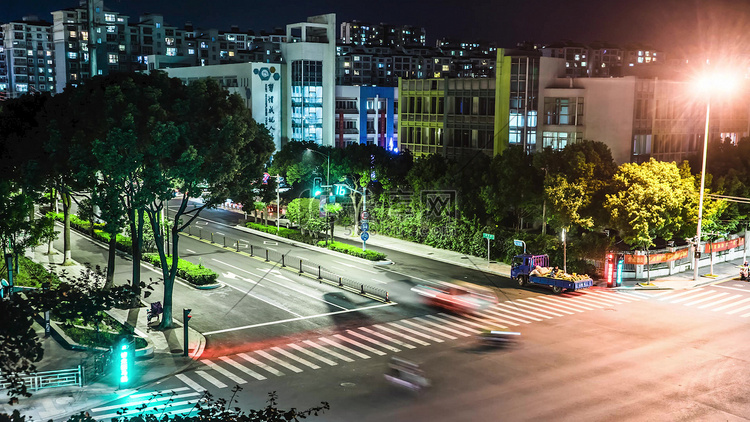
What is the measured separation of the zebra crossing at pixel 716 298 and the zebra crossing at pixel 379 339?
8.33 ft

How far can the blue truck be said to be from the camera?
40.8 metres

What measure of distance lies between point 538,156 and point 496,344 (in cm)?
2083

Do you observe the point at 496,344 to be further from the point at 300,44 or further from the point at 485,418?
the point at 300,44

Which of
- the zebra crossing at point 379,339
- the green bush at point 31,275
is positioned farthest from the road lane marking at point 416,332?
the green bush at point 31,275

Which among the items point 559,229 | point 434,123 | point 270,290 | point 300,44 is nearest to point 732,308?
point 559,229

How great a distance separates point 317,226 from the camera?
2256 inches

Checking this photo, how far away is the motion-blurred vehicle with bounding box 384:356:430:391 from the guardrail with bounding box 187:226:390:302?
1084cm

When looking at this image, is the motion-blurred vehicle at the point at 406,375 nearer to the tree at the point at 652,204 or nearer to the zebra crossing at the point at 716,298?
the zebra crossing at the point at 716,298

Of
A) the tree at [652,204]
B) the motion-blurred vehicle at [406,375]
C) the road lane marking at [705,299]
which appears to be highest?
the tree at [652,204]

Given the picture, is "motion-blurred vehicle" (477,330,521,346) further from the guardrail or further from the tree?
the tree

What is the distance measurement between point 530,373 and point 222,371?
12.5 metres

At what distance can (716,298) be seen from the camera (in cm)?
4025

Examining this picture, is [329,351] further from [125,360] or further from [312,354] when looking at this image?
[125,360]

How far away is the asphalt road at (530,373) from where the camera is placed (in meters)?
23.3
